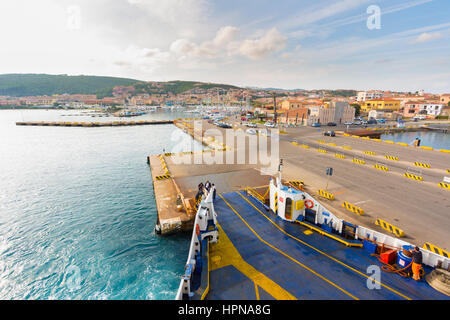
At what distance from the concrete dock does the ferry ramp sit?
5.62 meters

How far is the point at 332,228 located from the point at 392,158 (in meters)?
25.0

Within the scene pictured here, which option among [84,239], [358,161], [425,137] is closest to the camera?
[84,239]

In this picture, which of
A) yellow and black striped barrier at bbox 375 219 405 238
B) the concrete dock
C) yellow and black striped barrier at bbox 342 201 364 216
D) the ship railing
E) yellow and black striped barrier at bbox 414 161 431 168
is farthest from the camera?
yellow and black striped barrier at bbox 414 161 431 168

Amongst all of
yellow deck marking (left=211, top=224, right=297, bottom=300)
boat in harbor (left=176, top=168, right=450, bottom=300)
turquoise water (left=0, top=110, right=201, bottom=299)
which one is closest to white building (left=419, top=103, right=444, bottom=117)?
boat in harbor (left=176, top=168, right=450, bottom=300)

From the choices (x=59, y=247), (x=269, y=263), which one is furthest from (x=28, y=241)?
(x=269, y=263)

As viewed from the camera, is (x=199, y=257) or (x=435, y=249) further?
(x=435, y=249)

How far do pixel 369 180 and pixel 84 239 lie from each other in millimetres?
26156

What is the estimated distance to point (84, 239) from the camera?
14664 mm

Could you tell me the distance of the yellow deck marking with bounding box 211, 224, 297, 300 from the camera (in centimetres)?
697

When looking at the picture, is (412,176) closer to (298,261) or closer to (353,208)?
(353,208)

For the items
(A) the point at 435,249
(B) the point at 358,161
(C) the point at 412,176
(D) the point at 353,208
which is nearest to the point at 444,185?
(C) the point at 412,176

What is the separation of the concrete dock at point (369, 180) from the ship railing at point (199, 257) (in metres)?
8.32

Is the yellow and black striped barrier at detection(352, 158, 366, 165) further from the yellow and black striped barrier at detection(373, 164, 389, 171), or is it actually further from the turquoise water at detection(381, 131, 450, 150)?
the turquoise water at detection(381, 131, 450, 150)
